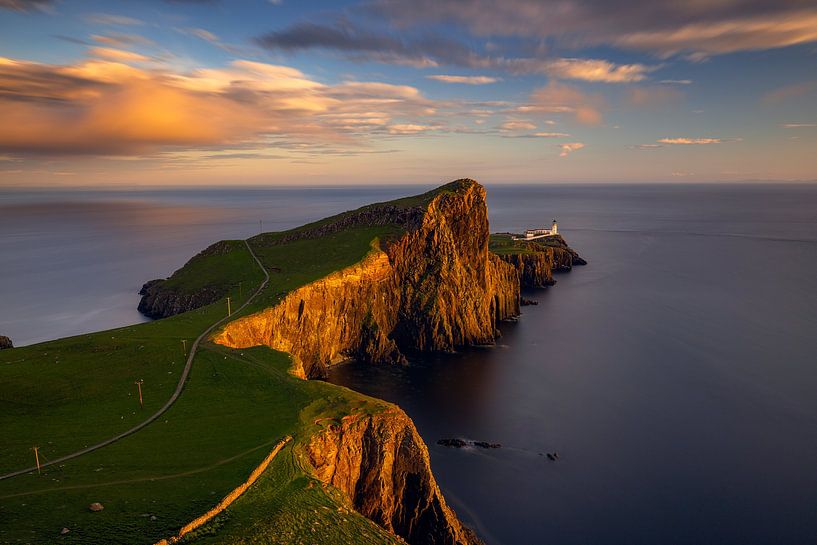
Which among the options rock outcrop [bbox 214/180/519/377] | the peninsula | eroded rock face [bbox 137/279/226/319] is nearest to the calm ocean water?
eroded rock face [bbox 137/279/226/319]

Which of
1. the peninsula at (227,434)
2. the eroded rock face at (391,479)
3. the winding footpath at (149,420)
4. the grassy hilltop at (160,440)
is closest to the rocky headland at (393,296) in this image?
the peninsula at (227,434)

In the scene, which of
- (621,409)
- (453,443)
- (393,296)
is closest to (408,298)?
(393,296)

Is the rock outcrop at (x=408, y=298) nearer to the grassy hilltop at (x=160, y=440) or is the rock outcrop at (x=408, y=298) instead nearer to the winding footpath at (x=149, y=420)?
the winding footpath at (x=149, y=420)

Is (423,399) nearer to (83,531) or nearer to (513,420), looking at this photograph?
(513,420)

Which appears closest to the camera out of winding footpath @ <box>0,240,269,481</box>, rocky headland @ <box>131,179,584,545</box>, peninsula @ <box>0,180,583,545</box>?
peninsula @ <box>0,180,583,545</box>

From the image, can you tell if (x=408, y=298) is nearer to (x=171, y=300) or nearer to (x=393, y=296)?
(x=393, y=296)

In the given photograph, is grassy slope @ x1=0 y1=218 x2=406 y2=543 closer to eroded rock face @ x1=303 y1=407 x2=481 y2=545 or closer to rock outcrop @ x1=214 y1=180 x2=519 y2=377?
eroded rock face @ x1=303 y1=407 x2=481 y2=545
